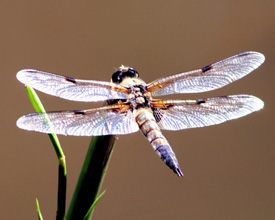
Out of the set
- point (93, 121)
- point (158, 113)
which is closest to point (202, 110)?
point (158, 113)

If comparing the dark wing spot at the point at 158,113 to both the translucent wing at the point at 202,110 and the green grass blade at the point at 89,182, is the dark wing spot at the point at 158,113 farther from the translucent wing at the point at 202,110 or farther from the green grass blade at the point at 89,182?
the green grass blade at the point at 89,182

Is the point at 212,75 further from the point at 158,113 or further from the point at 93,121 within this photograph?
the point at 93,121

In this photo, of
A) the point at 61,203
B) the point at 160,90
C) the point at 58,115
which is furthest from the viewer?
the point at 160,90

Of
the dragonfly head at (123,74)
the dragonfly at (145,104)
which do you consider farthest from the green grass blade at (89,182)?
the dragonfly head at (123,74)

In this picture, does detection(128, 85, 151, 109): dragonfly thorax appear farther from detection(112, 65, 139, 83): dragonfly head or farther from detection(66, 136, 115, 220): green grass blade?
detection(66, 136, 115, 220): green grass blade

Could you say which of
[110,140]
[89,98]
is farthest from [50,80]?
[110,140]

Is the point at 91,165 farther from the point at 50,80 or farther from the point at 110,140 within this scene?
the point at 50,80

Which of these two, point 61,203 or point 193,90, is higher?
point 193,90
